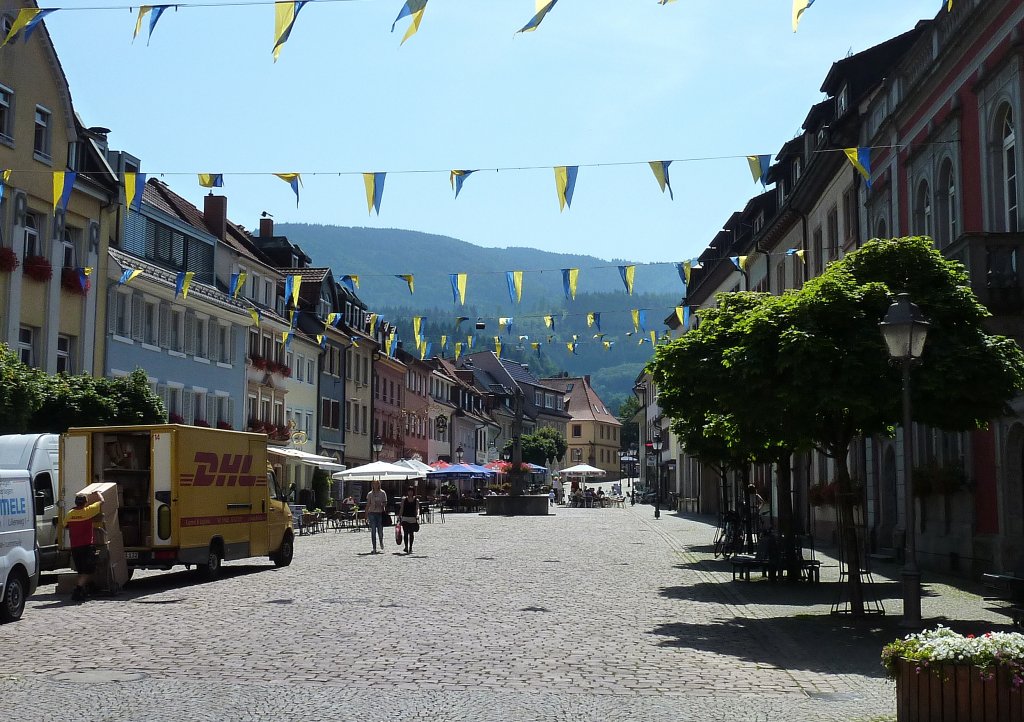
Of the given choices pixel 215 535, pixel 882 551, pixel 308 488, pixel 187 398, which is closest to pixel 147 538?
pixel 215 535

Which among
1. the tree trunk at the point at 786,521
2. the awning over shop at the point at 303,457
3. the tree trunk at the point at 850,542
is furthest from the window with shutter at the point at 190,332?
the tree trunk at the point at 850,542

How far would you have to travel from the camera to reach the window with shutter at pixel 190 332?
43750 mm

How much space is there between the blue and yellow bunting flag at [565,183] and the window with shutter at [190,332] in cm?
2581

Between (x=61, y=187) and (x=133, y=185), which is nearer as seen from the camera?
(x=133, y=185)

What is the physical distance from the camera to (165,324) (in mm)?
41844

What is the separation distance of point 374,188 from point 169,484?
6.17 m

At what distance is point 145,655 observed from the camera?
12477 mm

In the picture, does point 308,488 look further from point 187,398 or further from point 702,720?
point 702,720

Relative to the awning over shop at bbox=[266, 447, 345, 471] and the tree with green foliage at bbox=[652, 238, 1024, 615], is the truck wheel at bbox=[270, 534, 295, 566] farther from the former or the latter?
the awning over shop at bbox=[266, 447, 345, 471]

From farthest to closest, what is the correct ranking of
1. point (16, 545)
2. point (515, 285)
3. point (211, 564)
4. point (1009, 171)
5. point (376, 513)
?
1. point (376, 513)
2. point (515, 285)
3. point (211, 564)
4. point (1009, 171)
5. point (16, 545)

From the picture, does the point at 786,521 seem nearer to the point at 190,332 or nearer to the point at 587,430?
the point at 190,332

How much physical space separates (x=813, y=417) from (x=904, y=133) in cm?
1250

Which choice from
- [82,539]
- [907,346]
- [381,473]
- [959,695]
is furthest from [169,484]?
[381,473]

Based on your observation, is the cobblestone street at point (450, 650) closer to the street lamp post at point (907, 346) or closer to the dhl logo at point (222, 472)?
the street lamp post at point (907, 346)
